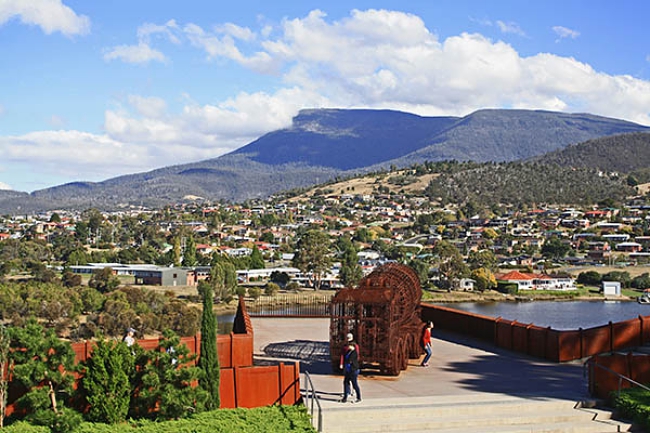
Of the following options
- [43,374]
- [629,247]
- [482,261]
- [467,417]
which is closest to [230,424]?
[43,374]

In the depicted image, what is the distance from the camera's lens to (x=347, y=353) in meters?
11.4

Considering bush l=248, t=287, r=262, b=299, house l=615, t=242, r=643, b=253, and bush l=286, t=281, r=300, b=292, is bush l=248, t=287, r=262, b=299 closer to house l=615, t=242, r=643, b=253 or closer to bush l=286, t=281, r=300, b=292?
bush l=286, t=281, r=300, b=292

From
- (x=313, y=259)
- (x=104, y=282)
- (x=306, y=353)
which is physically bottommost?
(x=104, y=282)

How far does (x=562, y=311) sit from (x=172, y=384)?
51351mm

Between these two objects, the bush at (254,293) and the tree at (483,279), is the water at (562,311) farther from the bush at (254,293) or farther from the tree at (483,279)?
the bush at (254,293)

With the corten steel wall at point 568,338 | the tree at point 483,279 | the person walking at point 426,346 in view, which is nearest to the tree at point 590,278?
the tree at point 483,279

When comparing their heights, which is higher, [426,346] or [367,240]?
[367,240]

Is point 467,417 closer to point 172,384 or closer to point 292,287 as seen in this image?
point 172,384

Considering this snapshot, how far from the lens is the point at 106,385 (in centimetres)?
1054

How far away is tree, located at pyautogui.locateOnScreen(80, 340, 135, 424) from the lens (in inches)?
412

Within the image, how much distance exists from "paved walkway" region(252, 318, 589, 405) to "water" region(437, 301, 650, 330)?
33.8m

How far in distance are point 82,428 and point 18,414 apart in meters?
0.97

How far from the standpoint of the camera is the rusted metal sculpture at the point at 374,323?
13109mm

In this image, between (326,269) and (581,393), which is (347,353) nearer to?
(581,393)
